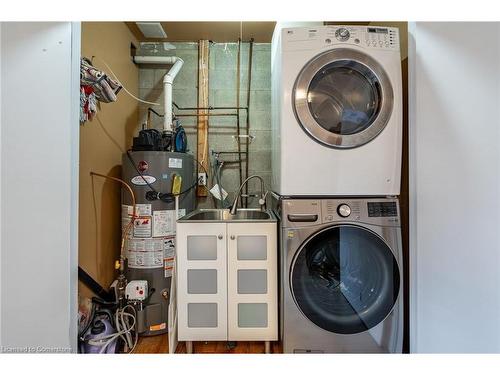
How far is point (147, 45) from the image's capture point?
217 cm

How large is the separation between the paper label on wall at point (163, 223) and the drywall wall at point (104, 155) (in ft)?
1.41

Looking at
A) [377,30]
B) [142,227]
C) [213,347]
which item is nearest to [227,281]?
[213,347]

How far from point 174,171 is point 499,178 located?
5.78 ft

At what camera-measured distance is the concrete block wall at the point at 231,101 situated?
2.14 meters

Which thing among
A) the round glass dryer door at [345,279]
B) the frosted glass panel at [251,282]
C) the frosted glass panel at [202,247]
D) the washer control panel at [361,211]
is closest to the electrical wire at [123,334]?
the frosted glass panel at [202,247]

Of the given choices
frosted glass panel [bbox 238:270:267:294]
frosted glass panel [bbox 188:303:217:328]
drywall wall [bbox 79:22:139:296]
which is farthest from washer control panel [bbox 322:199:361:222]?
drywall wall [bbox 79:22:139:296]

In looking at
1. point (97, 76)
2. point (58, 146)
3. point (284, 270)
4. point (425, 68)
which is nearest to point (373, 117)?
point (425, 68)

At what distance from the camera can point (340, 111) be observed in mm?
1229

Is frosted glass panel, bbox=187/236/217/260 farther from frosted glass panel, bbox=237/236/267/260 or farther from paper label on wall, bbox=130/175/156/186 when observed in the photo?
paper label on wall, bbox=130/175/156/186

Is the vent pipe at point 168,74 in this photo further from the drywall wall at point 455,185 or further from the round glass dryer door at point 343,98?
the drywall wall at point 455,185

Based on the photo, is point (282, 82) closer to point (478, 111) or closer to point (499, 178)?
point (478, 111)

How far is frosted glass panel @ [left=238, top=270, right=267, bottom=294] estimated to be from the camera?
1.29 meters

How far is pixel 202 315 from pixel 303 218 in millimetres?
805

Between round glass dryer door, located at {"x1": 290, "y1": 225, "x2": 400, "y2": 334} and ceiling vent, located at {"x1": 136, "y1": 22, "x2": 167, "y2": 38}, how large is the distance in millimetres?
2137
